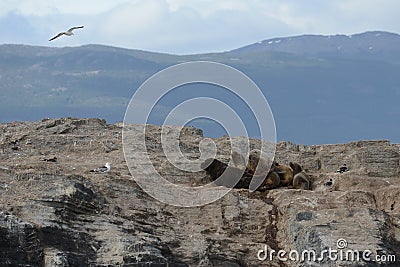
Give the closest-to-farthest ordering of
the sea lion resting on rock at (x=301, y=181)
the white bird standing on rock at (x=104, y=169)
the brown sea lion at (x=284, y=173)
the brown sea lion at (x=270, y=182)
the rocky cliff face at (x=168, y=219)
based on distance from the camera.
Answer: the rocky cliff face at (x=168, y=219)
the white bird standing on rock at (x=104, y=169)
the brown sea lion at (x=270, y=182)
the sea lion resting on rock at (x=301, y=181)
the brown sea lion at (x=284, y=173)

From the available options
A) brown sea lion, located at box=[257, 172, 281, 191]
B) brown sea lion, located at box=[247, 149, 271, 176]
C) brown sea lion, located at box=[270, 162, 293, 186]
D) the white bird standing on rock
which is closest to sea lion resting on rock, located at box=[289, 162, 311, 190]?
brown sea lion, located at box=[270, 162, 293, 186]

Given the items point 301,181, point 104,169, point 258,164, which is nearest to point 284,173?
point 301,181

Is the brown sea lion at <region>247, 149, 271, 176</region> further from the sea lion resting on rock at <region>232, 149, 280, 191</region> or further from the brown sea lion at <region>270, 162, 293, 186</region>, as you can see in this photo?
the brown sea lion at <region>270, 162, 293, 186</region>

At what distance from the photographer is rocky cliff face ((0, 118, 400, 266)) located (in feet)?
51.5

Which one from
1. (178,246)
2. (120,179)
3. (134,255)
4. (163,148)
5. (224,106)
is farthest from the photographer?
(163,148)

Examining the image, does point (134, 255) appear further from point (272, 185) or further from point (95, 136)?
point (95, 136)

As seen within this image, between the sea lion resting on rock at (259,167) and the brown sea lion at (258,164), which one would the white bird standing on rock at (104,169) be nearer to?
the sea lion resting on rock at (259,167)

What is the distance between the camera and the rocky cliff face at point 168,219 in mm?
15688

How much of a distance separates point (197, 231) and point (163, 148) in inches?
227

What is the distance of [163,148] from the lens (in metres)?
23.1

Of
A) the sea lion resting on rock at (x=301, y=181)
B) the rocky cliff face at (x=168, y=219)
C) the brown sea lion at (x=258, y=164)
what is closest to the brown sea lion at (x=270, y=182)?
the brown sea lion at (x=258, y=164)

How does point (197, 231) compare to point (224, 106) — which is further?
point (224, 106)

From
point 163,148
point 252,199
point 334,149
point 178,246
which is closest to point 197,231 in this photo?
point 178,246

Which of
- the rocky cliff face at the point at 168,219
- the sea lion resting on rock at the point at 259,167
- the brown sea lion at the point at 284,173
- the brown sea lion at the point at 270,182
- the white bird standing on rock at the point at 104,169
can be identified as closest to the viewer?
the rocky cliff face at the point at 168,219
